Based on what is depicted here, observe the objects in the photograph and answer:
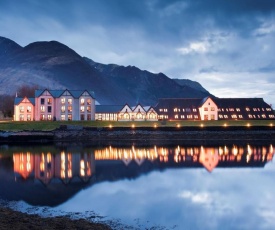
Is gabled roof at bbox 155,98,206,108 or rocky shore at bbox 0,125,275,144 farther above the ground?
gabled roof at bbox 155,98,206,108

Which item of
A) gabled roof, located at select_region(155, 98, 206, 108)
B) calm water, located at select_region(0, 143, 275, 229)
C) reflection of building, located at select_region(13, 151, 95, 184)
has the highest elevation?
gabled roof, located at select_region(155, 98, 206, 108)

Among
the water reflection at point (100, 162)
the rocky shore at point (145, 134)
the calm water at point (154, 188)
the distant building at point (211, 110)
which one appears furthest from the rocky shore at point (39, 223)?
the distant building at point (211, 110)

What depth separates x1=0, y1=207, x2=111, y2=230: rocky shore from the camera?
1552cm

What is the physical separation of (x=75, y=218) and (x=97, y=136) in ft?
183

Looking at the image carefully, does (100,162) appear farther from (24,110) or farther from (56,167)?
(24,110)

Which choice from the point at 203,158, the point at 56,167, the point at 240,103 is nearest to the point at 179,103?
the point at 240,103

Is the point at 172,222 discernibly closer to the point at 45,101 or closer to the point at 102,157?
the point at 102,157

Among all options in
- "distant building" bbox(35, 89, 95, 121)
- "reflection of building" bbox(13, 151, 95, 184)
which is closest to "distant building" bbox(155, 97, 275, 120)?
"distant building" bbox(35, 89, 95, 121)

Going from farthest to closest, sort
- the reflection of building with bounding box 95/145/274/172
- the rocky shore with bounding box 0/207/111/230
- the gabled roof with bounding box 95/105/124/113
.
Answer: the gabled roof with bounding box 95/105/124/113
the reflection of building with bounding box 95/145/274/172
the rocky shore with bounding box 0/207/111/230

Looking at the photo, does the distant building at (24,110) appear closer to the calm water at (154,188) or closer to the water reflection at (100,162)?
the water reflection at (100,162)

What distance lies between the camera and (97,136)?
73.6m

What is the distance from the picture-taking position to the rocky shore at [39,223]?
1552cm

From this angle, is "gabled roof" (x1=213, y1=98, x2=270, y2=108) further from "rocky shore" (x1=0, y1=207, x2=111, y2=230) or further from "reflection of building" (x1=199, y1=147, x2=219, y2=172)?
"rocky shore" (x1=0, y1=207, x2=111, y2=230)

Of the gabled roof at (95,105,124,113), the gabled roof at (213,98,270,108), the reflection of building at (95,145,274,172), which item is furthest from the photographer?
the gabled roof at (213,98,270,108)
